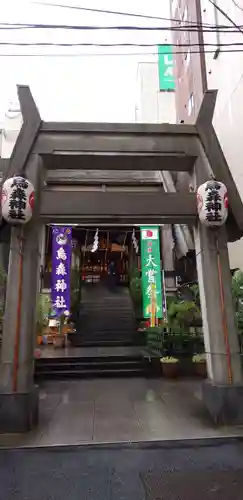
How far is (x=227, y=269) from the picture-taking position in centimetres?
689

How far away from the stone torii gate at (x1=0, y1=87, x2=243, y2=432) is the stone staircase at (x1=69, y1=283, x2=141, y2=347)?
8.51 meters

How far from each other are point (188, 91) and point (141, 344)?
45.3 feet

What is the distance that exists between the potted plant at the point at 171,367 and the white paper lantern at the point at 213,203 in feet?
19.0

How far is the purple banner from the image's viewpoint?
1386 cm

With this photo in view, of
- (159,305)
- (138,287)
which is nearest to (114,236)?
(138,287)

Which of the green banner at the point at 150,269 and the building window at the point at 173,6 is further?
the building window at the point at 173,6

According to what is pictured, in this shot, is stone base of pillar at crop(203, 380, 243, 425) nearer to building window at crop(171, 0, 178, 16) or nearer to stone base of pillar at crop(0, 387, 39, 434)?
stone base of pillar at crop(0, 387, 39, 434)

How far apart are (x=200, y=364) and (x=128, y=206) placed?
6.29 meters

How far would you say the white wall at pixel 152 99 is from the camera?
28969mm

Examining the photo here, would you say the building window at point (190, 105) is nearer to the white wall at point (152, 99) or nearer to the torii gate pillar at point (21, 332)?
the white wall at point (152, 99)

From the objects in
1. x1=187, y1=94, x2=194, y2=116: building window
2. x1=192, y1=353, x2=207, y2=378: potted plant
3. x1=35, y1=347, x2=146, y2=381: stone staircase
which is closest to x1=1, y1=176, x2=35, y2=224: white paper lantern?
x1=35, y1=347, x2=146, y2=381: stone staircase

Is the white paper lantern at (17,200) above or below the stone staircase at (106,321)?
above

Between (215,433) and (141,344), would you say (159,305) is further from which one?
(215,433)

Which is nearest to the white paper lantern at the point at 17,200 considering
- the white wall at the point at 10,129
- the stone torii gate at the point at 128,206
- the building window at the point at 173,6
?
the stone torii gate at the point at 128,206
